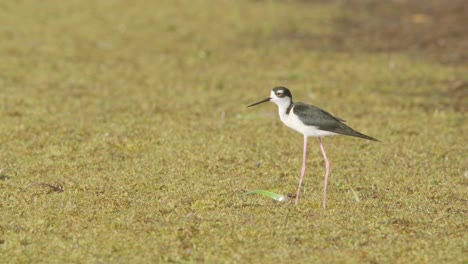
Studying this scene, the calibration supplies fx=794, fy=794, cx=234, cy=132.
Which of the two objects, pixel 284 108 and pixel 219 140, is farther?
pixel 219 140

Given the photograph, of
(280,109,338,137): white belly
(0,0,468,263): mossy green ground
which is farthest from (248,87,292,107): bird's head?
(0,0,468,263): mossy green ground

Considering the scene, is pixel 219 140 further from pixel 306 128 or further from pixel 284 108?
pixel 306 128

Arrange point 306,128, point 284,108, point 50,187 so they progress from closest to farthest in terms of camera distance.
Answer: point 306,128, point 284,108, point 50,187

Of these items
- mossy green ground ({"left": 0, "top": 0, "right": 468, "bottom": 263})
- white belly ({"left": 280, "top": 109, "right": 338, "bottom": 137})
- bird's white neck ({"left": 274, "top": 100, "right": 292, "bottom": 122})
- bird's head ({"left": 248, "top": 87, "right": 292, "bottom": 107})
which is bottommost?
mossy green ground ({"left": 0, "top": 0, "right": 468, "bottom": 263})

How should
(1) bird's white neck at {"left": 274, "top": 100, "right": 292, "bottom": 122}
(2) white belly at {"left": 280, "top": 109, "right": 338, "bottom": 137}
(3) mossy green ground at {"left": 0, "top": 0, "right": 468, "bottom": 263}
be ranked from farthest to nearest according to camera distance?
(1) bird's white neck at {"left": 274, "top": 100, "right": 292, "bottom": 122}
(2) white belly at {"left": 280, "top": 109, "right": 338, "bottom": 137}
(3) mossy green ground at {"left": 0, "top": 0, "right": 468, "bottom": 263}

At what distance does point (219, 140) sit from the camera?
22.9ft

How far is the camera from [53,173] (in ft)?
19.1

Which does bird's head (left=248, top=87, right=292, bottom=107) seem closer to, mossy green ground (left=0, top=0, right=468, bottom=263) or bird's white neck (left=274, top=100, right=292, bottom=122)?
bird's white neck (left=274, top=100, right=292, bottom=122)

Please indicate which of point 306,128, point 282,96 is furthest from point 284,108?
point 306,128

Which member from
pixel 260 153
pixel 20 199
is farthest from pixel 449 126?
pixel 20 199

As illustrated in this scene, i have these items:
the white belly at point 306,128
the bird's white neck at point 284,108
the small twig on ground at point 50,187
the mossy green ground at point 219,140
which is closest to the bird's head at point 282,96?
the bird's white neck at point 284,108

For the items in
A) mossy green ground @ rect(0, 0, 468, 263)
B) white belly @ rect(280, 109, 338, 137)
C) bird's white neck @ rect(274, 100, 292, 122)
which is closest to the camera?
mossy green ground @ rect(0, 0, 468, 263)

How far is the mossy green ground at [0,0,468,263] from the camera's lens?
4453 millimetres

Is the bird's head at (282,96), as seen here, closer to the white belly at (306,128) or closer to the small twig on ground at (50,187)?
the white belly at (306,128)
